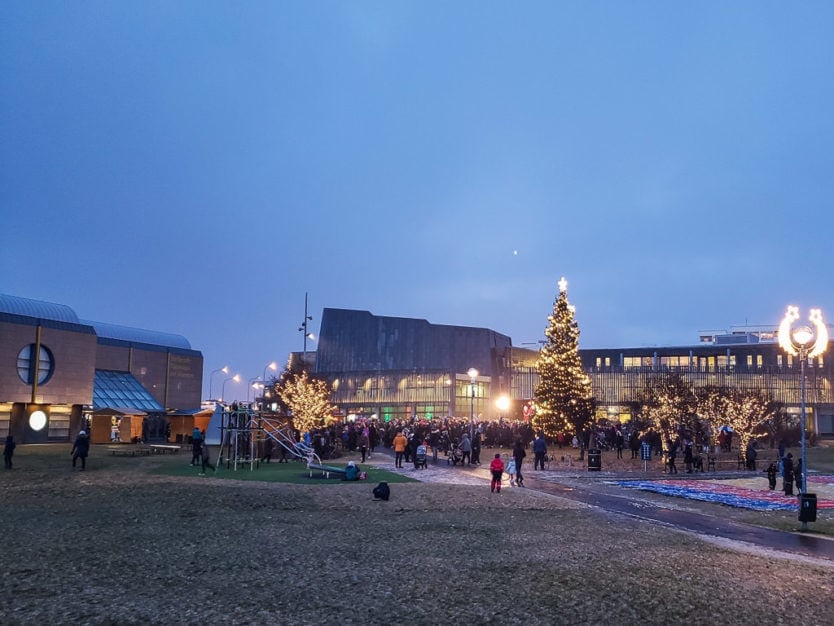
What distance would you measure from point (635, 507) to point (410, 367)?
7617cm

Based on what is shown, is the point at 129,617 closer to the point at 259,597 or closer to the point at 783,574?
the point at 259,597

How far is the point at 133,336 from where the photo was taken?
79.2 metres

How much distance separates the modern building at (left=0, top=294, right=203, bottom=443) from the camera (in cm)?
5278

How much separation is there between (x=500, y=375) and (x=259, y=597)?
8957 cm

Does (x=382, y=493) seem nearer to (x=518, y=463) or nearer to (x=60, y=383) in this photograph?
(x=518, y=463)

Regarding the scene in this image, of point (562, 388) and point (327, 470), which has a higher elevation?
point (562, 388)

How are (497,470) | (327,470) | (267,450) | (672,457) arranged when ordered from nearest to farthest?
1. (497,470)
2. (327,470)
3. (672,457)
4. (267,450)

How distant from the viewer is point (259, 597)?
9.80 meters

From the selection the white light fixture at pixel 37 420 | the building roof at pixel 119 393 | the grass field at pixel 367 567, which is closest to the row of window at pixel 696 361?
the building roof at pixel 119 393

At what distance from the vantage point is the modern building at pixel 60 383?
52.8 m

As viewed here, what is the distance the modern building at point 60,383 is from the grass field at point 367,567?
37.0 meters

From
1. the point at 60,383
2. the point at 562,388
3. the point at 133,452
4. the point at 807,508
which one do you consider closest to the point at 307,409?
the point at 133,452

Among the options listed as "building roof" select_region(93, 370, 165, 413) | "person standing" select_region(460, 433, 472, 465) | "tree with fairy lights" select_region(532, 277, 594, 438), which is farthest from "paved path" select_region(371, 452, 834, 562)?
"building roof" select_region(93, 370, 165, 413)

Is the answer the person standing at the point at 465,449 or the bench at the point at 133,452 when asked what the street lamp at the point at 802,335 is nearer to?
the person standing at the point at 465,449
